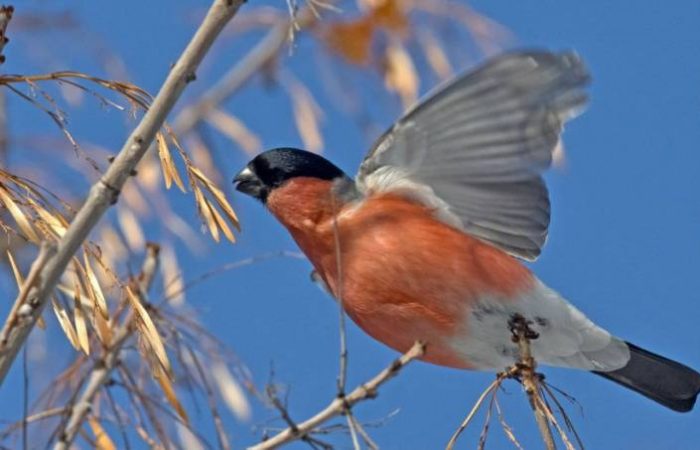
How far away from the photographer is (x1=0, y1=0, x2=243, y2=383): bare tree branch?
1255 millimetres

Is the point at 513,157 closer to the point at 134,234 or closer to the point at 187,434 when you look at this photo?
the point at 187,434

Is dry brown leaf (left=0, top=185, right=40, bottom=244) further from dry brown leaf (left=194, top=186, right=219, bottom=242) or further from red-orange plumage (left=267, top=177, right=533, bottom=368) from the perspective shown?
red-orange plumage (left=267, top=177, right=533, bottom=368)

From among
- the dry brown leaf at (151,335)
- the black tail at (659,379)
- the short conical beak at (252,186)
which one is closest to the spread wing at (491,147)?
the short conical beak at (252,186)

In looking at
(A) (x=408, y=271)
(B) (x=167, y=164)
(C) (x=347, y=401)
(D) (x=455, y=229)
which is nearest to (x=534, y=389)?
(C) (x=347, y=401)

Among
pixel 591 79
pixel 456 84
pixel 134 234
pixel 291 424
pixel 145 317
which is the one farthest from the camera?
pixel 134 234

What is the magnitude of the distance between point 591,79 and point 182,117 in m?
1.33

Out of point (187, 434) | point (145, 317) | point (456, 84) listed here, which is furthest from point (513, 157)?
point (145, 317)

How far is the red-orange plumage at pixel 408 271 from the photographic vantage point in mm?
2359

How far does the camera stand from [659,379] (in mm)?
2748

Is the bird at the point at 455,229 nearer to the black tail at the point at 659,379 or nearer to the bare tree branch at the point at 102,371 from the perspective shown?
the black tail at the point at 659,379

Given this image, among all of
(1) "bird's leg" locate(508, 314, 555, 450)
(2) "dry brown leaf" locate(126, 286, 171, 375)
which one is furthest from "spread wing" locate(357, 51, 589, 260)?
(2) "dry brown leaf" locate(126, 286, 171, 375)

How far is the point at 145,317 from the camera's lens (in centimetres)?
151

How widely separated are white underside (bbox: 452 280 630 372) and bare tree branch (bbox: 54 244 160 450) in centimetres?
69

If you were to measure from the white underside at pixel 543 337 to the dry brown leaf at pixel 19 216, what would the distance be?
1.09 m
